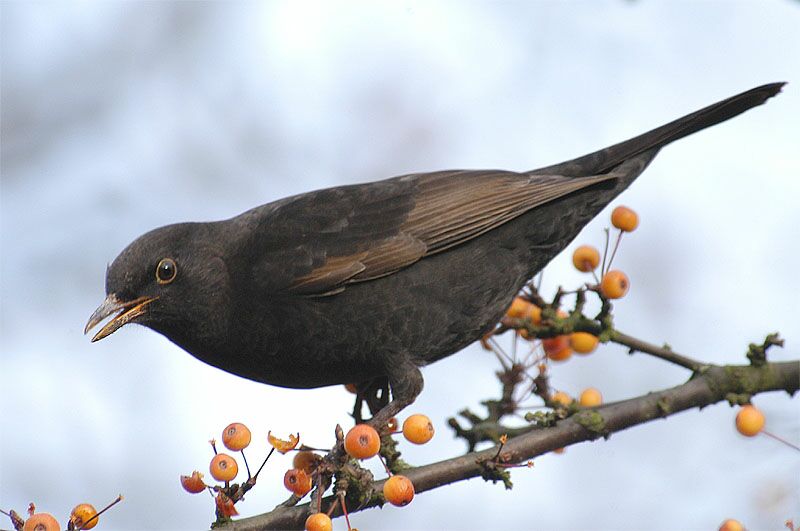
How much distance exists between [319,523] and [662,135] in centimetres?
285

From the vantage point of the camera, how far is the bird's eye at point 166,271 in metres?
4.43

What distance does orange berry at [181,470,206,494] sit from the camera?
333 cm

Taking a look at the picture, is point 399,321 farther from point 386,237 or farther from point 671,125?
point 671,125

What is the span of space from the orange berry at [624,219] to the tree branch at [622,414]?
32.8 inches

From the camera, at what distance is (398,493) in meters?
3.37

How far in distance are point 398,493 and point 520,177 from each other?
2.13m

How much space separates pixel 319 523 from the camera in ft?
10.5

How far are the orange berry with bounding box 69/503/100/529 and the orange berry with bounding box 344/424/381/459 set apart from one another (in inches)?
36.2

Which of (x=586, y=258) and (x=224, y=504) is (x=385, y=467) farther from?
(x=586, y=258)

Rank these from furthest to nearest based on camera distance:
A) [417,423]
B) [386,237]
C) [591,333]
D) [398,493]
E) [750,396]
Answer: [386,237] → [591,333] → [750,396] → [417,423] → [398,493]

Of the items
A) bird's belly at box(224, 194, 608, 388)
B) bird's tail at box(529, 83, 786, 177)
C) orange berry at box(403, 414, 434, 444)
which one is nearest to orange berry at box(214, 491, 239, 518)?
orange berry at box(403, 414, 434, 444)

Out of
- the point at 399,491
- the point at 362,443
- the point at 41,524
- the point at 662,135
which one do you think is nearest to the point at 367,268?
the point at 362,443

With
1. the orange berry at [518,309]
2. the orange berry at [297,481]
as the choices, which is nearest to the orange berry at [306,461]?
the orange berry at [297,481]

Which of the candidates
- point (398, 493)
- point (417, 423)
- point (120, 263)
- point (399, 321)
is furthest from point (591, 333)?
point (120, 263)
